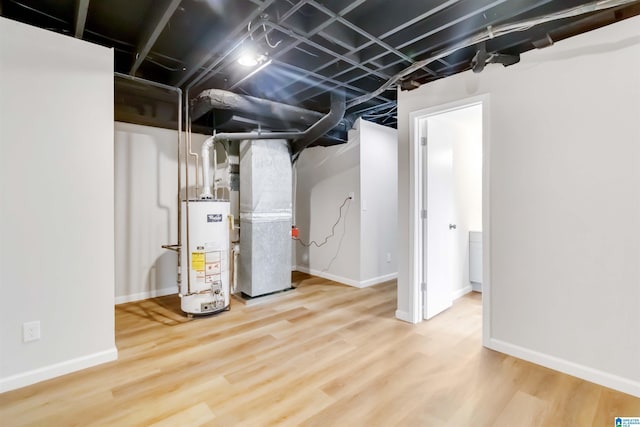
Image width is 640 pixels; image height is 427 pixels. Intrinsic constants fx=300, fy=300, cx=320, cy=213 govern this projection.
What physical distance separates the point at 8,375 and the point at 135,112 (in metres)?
2.67

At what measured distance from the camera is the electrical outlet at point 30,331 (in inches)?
79.8

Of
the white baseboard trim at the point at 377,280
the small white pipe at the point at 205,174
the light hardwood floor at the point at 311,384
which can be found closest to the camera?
the light hardwood floor at the point at 311,384

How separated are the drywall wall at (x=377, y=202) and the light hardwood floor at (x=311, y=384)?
154 cm

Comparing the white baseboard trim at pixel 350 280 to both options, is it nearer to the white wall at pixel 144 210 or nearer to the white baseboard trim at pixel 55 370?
the white wall at pixel 144 210

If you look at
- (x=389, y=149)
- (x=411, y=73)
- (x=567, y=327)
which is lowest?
(x=567, y=327)

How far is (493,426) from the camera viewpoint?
1.66 m

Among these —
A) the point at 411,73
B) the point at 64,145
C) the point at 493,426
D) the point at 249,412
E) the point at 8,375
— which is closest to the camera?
the point at 493,426

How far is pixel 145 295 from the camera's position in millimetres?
3980

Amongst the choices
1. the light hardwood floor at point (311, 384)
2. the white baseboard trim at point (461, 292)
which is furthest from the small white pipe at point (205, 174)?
the white baseboard trim at point (461, 292)

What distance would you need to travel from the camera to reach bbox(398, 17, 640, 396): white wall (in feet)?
6.40

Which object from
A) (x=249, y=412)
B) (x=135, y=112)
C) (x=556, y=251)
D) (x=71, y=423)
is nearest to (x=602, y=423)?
(x=556, y=251)

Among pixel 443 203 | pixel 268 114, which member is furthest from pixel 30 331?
pixel 443 203

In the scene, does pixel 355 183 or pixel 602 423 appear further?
pixel 355 183

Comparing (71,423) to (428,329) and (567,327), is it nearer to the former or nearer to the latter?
(428,329)
